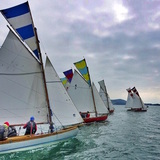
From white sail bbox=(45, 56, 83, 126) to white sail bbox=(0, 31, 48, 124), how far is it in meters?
1.99

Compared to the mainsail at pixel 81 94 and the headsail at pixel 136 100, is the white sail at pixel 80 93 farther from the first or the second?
the headsail at pixel 136 100

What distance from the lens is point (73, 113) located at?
21453 millimetres

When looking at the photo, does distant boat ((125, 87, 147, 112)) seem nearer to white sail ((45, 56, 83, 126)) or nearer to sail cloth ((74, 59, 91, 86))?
sail cloth ((74, 59, 91, 86))

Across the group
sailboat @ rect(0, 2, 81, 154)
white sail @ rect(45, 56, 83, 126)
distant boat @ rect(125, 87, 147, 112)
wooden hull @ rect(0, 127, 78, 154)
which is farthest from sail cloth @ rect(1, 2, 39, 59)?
distant boat @ rect(125, 87, 147, 112)

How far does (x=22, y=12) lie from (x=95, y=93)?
26.5 m

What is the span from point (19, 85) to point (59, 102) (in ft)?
16.3

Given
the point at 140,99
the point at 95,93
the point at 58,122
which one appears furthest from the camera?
the point at 140,99

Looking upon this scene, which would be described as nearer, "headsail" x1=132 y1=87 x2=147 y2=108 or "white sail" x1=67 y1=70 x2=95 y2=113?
"white sail" x1=67 y1=70 x2=95 y2=113

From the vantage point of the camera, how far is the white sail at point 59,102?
824 inches

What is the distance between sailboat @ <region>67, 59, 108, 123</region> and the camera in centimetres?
3878

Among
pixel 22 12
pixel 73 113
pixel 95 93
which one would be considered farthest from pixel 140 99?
pixel 22 12

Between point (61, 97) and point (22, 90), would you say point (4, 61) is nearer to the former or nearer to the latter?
point (22, 90)

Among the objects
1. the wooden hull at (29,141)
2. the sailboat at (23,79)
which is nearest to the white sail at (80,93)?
the sailboat at (23,79)

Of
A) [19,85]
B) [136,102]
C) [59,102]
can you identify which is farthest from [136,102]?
[19,85]
